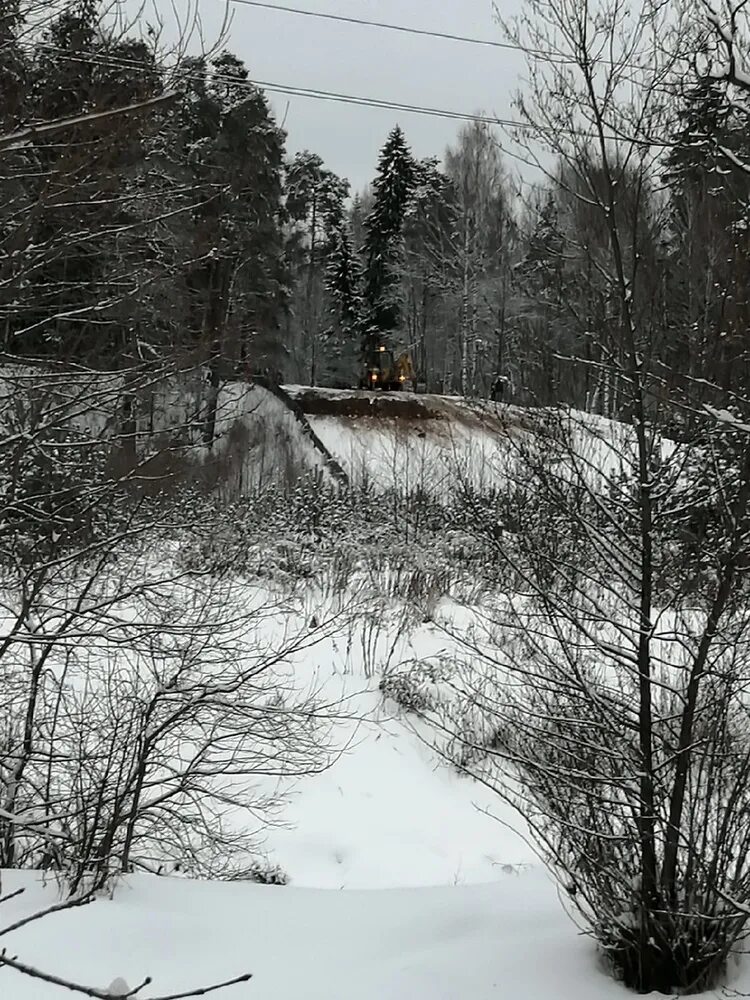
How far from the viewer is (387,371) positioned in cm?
3431

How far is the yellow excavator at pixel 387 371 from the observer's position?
32.4 metres

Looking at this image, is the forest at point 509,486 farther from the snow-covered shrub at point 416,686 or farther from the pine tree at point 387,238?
the pine tree at point 387,238

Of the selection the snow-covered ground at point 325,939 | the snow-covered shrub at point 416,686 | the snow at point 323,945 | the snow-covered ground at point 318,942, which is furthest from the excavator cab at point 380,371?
the snow at point 323,945

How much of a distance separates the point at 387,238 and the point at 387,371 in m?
5.34

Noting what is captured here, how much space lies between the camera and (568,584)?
372 centimetres

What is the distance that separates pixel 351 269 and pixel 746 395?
33.9m

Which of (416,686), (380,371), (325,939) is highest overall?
(380,371)

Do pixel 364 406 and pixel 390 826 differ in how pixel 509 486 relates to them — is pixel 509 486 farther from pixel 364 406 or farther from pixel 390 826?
pixel 364 406

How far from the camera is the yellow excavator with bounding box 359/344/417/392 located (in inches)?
1277

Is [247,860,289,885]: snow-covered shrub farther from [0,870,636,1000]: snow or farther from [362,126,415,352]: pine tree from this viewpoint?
[362,126,415,352]: pine tree

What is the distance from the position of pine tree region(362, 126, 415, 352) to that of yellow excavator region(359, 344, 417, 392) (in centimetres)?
89

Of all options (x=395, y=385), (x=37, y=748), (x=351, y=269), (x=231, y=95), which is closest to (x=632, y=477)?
(x=37, y=748)

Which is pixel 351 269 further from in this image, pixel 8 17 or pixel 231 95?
pixel 8 17

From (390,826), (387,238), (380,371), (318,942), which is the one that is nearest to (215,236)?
(318,942)
